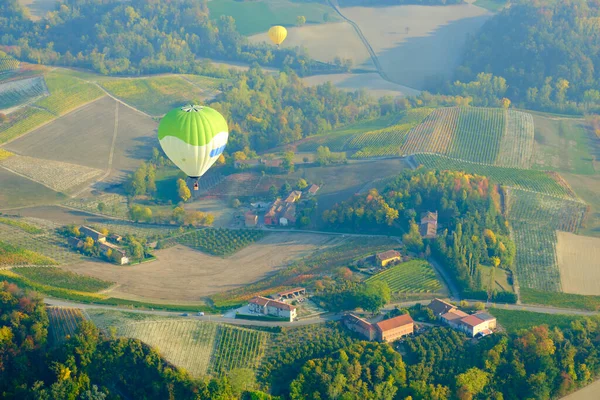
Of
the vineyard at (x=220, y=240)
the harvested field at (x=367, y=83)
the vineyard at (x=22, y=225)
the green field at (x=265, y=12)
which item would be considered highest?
the green field at (x=265, y=12)

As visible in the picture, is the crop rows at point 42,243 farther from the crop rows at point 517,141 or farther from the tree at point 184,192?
the crop rows at point 517,141

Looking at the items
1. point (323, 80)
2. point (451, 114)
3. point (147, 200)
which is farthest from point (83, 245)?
point (323, 80)

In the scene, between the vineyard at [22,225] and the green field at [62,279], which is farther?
the vineyard at [22,225]

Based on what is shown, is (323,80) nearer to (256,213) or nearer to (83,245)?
Answer: (256,213)

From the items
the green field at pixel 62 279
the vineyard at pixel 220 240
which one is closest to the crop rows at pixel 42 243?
the green field at pixel 62 279

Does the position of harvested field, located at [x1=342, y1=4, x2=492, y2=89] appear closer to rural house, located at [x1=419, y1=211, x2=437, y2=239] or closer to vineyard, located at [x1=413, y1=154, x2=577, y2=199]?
vineyard, located at [x1=413, y1=154, x2=577, y2=199]

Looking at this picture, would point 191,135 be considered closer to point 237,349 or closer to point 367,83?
point 237,349

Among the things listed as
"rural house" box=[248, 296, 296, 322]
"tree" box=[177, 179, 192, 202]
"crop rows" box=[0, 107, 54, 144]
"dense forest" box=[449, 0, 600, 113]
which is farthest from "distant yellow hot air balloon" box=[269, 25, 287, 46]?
"rural house" box=[248, 296, 296, 322]
